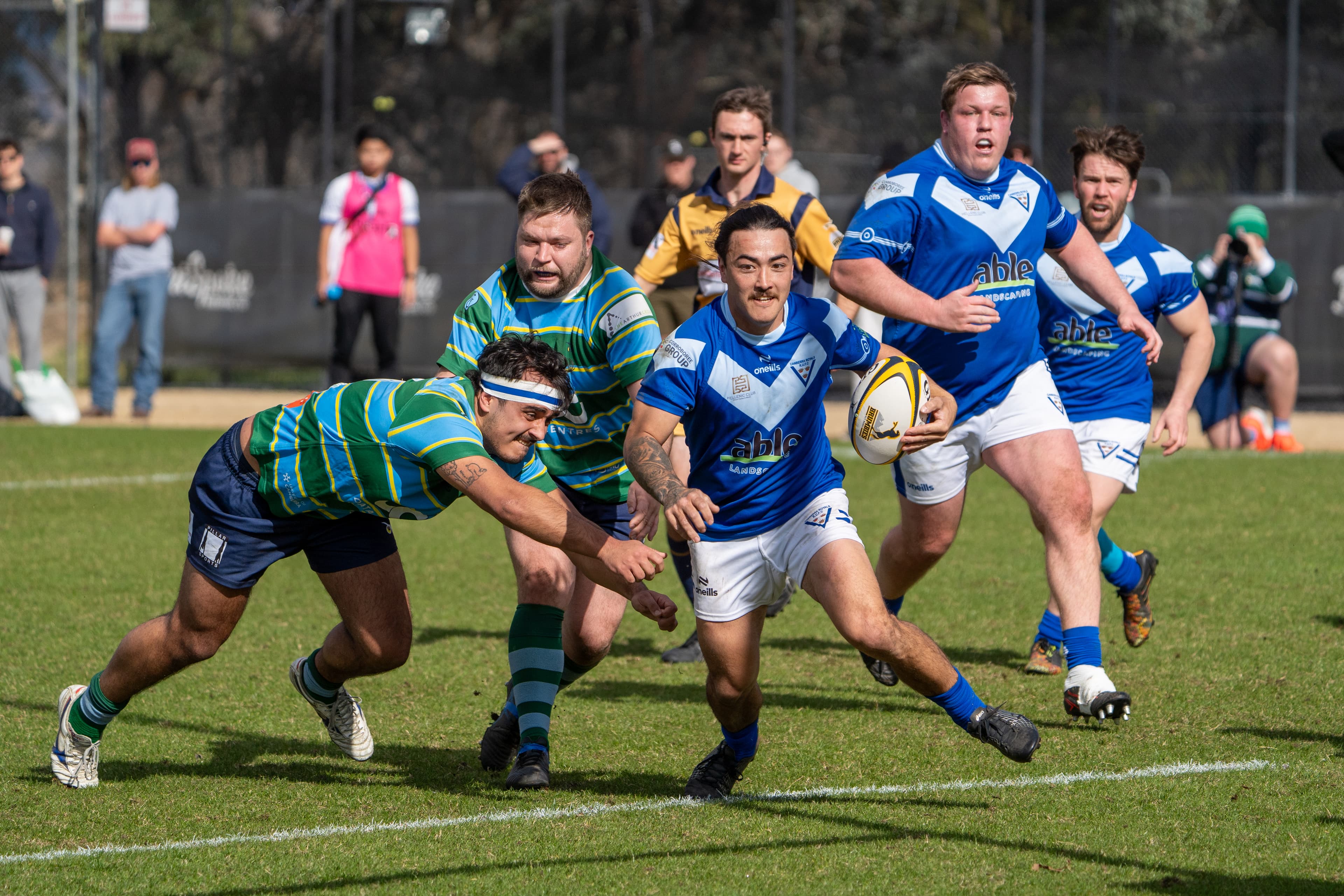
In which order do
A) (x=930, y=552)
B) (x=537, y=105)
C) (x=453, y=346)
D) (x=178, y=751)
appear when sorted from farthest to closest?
(x=537, y=105) → (x=930, y=552) → (x=178, y=751) → (x=453, y=346)

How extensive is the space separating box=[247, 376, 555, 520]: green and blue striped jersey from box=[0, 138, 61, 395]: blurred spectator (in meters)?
11.2

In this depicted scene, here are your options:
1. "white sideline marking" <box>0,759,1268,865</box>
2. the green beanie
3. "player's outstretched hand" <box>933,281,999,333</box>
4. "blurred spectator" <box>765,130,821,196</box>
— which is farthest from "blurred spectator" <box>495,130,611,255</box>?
"white sideline marking" <box>0,759,1268,865</box>

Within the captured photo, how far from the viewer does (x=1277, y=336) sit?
14.0 metres

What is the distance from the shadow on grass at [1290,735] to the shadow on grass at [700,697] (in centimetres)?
108

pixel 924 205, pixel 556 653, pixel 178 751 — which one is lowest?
pixel 178 751

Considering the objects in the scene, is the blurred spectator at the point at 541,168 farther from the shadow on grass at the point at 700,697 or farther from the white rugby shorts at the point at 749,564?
the white rugby shorts at the point at 749,564

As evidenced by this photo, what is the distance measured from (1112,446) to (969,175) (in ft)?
5.18

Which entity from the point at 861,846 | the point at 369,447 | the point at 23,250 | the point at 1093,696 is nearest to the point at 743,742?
the point at 861,846

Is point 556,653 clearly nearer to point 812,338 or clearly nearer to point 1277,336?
point 812,338

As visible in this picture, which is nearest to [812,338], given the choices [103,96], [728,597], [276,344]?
[728,597]

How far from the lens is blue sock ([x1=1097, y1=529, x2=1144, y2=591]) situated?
7.02 meters

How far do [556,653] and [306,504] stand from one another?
3.33 ft

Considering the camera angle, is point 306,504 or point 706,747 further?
point 706,747

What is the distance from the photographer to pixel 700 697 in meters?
6.54
